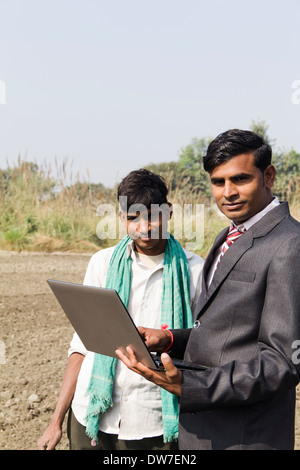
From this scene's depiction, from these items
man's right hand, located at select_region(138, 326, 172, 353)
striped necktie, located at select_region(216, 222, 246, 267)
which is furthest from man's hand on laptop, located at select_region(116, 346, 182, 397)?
striped necktie, located at select_region(216, 222, 246, 267)

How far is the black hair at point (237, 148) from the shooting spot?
1.94 m

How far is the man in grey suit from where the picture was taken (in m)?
1.72

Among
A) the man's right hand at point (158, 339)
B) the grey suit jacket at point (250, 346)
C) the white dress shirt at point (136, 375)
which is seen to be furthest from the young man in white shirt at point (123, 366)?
the grey suit jacket at point (250, 346)

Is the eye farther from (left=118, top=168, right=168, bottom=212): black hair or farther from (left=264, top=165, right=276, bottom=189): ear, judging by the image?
(left=118, top=168, right=168, bottom=212): black hair

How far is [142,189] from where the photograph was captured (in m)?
2.57

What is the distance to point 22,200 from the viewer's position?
12.2m

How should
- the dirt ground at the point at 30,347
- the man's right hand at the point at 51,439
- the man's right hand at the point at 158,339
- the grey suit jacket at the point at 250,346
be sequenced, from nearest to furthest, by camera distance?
the grey suit jacket at the point at 250,346 < the man's right hand at the point at 158,339 < the man's right hand at the point at 51,439 < the dirt ground at the point at 30,347

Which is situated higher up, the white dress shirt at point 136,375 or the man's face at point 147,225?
the man's face at point 147,225

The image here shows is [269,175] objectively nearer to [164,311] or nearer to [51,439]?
[164,311]

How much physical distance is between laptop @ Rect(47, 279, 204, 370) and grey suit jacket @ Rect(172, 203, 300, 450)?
126 millimetres

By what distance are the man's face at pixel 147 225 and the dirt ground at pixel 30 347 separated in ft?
7.39

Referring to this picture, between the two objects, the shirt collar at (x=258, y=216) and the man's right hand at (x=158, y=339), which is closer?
the shirt collar at (x=258, y=216)

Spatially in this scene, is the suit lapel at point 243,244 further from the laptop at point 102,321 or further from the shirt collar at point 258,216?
the laptop at point 102,321

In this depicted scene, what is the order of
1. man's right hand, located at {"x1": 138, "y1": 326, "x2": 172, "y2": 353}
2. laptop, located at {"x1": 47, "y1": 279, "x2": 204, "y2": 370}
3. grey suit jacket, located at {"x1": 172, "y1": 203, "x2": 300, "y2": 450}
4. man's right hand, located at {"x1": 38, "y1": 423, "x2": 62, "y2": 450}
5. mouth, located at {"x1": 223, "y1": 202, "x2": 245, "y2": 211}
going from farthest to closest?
man's right hand, located at {"x1": 38, "y1": 423, "x2": 62, "y2": 450}, man's right hand, located at {"x1": 138, "y1": 326, "x2": 172, "y2": 353}, mouth, located at {"x1": 223, "y1": 202, "x2": 245, "y2": 211}, laptop, located at {"x1": 47, "y1": 279, "x2": 204, "y2": 370}, grey suit jacket, located at {"x1": 172, "y1": 203, "x2": 300, "y2": 450}
